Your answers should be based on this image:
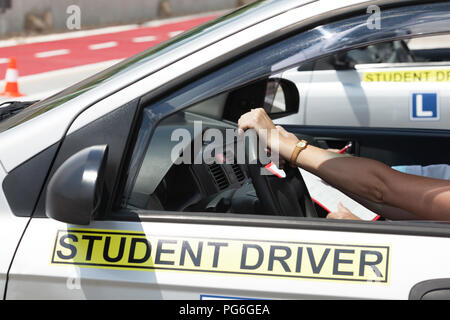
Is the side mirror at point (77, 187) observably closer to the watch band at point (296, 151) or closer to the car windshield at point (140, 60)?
the car windshield at point (140, 60)

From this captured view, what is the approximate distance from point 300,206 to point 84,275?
0.79 meters

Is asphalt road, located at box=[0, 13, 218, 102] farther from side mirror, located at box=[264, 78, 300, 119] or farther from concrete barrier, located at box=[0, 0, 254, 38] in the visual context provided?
side mirror, located at box=[264, 78, 300, 119]

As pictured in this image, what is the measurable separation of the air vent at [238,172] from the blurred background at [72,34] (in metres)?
6.79

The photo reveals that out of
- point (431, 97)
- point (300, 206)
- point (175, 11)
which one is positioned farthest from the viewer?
point (175, 11)

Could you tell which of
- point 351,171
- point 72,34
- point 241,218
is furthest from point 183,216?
point 72,34

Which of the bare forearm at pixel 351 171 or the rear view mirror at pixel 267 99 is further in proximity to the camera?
the rear view mirror at pixel 267 99

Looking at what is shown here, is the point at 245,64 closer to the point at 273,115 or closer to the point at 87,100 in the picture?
the point at 87,100

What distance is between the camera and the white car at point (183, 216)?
1.71 metres

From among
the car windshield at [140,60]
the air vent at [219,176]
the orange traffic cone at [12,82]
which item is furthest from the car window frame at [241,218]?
the orange traffic cone at [12,82]

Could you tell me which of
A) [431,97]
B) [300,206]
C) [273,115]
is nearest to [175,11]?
[431,97]

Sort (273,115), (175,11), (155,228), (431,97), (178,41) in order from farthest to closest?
(175,11)
(431,97)
(273,115)
(178,41)
(155,228)

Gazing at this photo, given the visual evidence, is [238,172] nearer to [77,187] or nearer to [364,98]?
[77,187]
